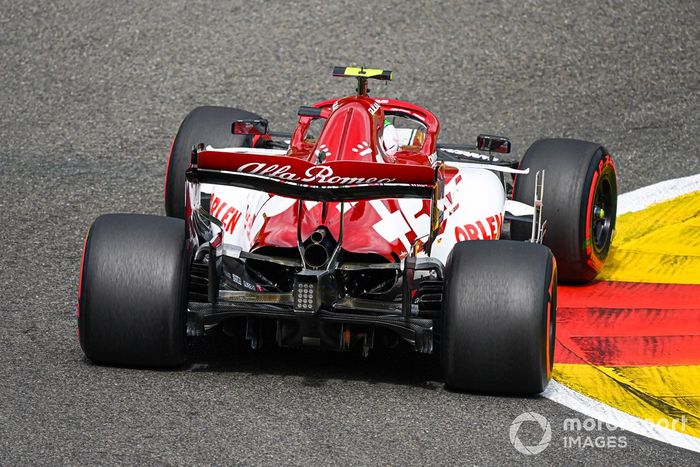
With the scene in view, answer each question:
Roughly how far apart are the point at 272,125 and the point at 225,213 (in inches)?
231

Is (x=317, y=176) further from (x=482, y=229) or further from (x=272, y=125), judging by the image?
(x=272, y=125)

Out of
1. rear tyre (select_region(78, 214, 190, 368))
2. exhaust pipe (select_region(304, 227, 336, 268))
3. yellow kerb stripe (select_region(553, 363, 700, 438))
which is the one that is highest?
exhaust pipe (select_region(304, 227, 336, 268))

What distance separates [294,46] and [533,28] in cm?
306

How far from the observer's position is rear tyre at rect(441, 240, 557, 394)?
7188 millimetres

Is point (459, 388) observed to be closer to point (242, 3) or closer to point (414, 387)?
point (414, 387)

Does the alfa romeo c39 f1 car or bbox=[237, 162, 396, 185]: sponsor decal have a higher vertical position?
bbox=[237, 162, 396, 185]: sponsor decal

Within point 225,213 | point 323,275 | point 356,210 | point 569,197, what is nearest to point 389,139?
point 569,197

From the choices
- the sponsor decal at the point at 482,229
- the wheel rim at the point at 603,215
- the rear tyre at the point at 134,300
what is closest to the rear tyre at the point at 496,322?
the sponsor decal at the point at 482,229

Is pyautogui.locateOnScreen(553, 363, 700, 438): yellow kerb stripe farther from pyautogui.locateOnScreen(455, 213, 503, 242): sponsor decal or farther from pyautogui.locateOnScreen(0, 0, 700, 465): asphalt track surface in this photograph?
pyautogui.locateOnScreen(455, 213, 503, 242): sponsor decal

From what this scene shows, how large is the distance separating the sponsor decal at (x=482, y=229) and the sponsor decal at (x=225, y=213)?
1.44m

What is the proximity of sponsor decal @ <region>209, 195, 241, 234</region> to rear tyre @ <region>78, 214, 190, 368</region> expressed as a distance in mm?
759

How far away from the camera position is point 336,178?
7309 mm

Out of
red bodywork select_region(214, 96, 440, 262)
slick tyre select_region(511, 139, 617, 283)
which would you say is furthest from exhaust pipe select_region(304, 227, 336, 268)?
slick tyre select_region(511, 139, 617, 283)

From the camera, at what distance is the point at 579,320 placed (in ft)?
30.2
